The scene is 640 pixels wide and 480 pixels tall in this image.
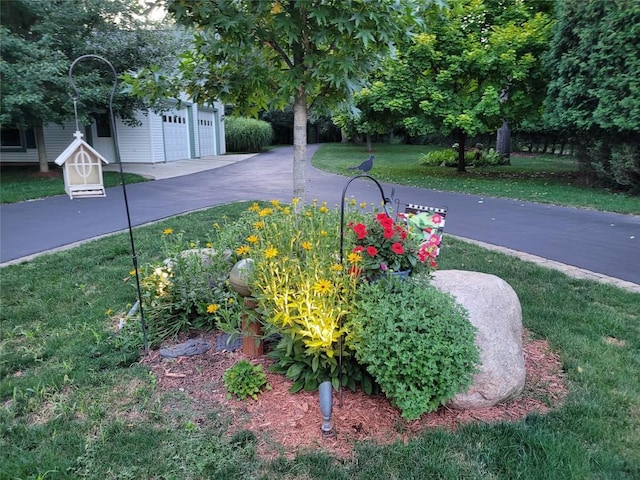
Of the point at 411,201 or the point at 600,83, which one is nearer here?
the point at 600,83

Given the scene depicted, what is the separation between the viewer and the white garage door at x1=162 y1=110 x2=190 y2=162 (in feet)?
60.6

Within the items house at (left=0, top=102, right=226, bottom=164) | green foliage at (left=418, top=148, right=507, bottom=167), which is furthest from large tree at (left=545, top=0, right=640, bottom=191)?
house at (left=0, top=102, right=226, bottom=164)

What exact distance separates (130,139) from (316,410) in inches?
676

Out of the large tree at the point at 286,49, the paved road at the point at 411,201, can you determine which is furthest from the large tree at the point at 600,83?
the large tree at the point at 286,49

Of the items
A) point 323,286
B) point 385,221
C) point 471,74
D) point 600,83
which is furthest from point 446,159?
point 323,286

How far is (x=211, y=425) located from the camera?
89.0 inches

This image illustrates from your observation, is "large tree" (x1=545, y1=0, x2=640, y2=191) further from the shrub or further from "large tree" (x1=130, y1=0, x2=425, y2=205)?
"large tree" (x1=130, y1=0, x2=425, y2=205)

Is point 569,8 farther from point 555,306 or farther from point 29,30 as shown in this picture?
point 29,30

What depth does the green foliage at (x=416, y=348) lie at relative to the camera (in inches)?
84.4

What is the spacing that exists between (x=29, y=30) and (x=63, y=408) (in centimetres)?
1201

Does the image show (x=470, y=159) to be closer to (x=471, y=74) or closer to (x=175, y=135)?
(x=471, y=74)

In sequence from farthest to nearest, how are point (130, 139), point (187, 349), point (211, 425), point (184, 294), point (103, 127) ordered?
point (130, 139) < point (103, 127) < point (184, 294) < point (187, 349) < point (211, 425)

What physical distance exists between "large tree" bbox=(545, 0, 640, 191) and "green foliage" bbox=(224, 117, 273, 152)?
18912 mm

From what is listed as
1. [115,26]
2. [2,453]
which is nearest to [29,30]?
[115,26]
